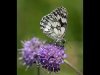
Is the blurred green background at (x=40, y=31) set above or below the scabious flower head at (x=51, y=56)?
above

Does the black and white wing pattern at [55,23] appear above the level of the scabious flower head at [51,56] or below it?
above

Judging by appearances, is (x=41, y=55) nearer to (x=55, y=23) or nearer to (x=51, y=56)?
(x=51, y=56)

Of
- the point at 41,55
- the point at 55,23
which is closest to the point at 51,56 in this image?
the point at 41,55
